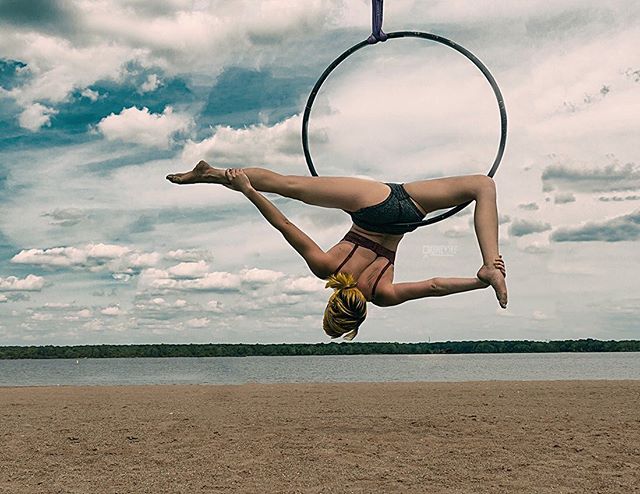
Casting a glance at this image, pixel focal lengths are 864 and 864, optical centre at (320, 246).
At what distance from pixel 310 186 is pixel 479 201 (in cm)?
152

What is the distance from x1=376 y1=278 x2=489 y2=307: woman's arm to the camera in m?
7.77

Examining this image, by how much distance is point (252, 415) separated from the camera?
1252 inches

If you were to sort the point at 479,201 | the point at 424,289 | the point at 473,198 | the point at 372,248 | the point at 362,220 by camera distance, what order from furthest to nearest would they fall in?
the point at 372,248, the point at 362,220, the point at 424,289, the point at 473,198, the point at 479,201

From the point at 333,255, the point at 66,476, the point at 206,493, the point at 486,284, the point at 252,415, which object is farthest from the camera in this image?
the point at 252,415

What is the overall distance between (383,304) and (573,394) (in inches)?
1362

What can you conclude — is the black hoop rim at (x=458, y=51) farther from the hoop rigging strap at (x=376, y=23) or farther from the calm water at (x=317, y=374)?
the calm water at (x=317, y=374)

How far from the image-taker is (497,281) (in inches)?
285

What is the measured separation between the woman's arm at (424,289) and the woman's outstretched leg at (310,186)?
0.84 meters

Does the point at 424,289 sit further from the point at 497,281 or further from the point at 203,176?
the point at 203,176

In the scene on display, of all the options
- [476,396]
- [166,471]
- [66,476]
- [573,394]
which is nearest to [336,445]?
[166,471]

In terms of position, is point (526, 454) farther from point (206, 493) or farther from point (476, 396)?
point (476, 396)

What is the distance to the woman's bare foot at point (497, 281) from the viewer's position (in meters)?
7.24

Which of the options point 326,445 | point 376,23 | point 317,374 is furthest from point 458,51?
point 317,374

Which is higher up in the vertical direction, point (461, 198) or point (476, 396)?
point (461, 198)
